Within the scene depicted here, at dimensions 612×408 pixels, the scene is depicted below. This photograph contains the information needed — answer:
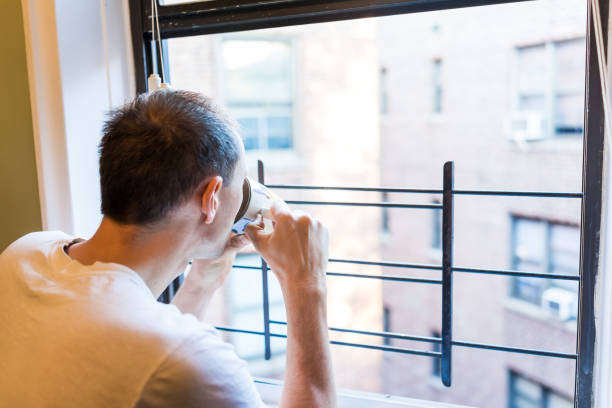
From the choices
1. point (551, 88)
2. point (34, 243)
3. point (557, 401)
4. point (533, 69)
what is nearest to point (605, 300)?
point (34, 243)

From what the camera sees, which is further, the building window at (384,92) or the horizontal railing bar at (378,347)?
the building window at (384,92)

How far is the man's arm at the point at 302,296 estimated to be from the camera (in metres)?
0.76

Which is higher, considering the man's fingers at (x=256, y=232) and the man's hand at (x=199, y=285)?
the man's fingers at (x=256, y=232)

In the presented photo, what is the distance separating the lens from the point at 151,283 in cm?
82

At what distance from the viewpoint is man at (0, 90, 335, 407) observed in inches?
23.8

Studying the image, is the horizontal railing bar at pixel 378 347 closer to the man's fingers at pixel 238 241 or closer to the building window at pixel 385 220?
the man's fingers at pixel 238 241

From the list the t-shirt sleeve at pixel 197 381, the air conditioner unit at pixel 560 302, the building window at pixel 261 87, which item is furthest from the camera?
the building window at pixel 261 87

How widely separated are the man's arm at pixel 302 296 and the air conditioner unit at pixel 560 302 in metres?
4.08

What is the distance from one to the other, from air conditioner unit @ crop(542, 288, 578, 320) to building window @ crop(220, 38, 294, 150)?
2.92 meters

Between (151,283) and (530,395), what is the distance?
5553 millimetres

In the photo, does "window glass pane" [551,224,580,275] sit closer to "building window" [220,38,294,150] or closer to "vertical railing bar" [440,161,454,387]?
"building window" [220,38,294,150]

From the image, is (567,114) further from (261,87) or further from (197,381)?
(197,381)

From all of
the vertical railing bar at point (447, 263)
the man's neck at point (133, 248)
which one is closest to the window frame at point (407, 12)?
the vertical railing bar at point (447, 263)

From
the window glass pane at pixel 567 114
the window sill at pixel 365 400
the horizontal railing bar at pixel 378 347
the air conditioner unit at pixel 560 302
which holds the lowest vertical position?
the air conditioner unit at pixel 560 302
